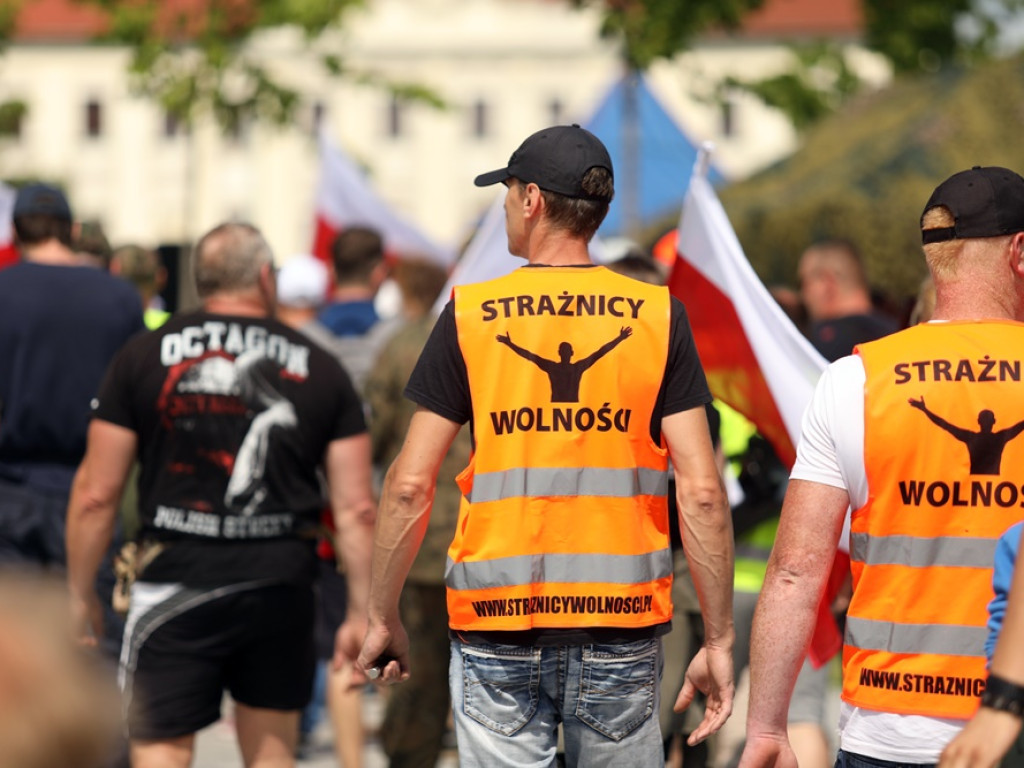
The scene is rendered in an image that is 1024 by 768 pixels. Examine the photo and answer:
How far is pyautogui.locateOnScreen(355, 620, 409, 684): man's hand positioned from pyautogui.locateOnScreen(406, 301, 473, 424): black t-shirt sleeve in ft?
1.80

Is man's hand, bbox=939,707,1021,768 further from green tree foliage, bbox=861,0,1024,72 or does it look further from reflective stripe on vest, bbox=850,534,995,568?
green tree foliage, bbox=861,0,1024,72

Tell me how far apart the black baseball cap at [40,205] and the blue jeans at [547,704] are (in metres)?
3.43

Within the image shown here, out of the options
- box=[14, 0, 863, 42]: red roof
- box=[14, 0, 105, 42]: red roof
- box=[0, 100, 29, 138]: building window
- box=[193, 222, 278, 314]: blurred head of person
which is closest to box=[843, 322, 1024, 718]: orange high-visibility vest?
box=[193, 222, 278, 314]: blurred head of person

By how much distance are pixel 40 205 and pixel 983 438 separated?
4.37m

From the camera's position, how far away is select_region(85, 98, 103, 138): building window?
77.0m

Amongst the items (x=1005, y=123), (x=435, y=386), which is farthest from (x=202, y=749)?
Answer: (x=1005, y=123)

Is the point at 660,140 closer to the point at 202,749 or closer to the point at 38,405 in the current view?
the point at 202,749

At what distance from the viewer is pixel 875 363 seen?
3.58 m

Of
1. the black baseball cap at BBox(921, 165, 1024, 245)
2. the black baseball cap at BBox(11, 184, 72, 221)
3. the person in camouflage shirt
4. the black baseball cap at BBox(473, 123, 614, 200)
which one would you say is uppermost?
the black baseball cap at BBox(11, 184, 72, 221)

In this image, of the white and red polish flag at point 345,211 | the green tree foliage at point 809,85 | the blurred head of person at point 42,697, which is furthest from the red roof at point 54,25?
the blurred head of person at point 42,697

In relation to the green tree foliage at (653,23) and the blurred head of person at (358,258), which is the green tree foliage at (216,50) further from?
the blurred head of person at (358,258)

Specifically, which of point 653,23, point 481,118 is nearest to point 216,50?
point 653,23

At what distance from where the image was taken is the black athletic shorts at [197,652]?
17.6 feet

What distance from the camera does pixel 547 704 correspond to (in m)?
4.07
